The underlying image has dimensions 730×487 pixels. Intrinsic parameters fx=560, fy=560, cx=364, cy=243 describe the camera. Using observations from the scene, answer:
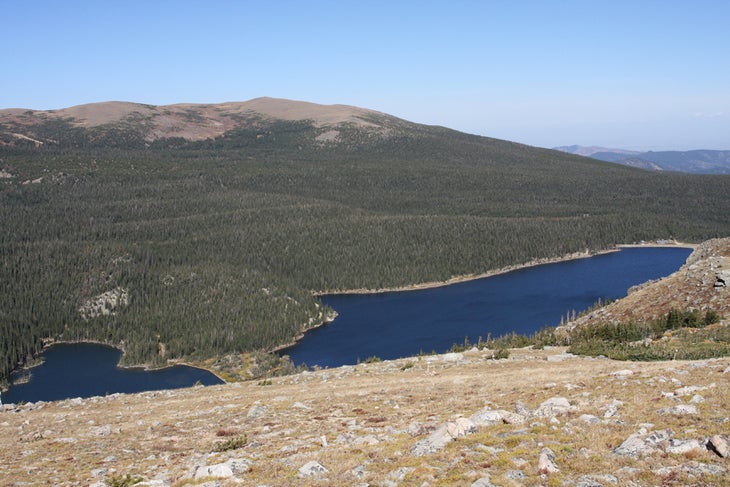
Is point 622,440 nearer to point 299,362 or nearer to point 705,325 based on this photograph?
point 705,325

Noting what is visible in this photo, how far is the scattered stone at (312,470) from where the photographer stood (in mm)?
22516

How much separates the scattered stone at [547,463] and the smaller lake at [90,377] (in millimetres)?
104544

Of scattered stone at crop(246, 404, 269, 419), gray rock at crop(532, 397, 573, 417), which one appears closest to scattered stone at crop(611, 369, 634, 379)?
gray rock at crop(532, 397, 573, 417)

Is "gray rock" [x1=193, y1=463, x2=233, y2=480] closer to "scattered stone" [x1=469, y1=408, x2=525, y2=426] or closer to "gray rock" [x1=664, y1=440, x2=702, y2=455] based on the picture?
"scattered stone" [x1=469, y1=408, x2=525, y2=426]

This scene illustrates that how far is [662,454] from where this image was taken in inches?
765

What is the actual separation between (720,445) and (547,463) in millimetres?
5653

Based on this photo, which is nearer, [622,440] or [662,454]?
[662,454]

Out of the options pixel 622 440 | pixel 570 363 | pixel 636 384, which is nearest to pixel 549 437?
pixel 622 440

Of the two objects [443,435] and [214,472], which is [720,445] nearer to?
[443,435]

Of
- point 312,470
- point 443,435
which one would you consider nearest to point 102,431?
point 312,470

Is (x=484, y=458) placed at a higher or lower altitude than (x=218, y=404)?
higher

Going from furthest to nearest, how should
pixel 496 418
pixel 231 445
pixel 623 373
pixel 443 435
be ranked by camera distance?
pixel 623 373 → pixel 231 445 → pixel 496 418 → pixel 443 435

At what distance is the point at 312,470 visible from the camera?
2278 cm

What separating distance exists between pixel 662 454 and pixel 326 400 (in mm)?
23781
